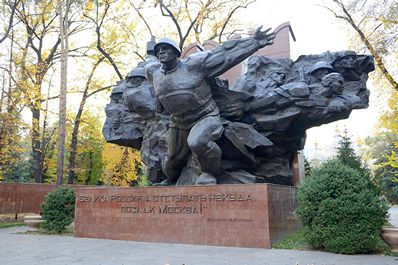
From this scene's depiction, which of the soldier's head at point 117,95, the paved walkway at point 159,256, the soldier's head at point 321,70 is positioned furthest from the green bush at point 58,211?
the soldier's head at point 321,70

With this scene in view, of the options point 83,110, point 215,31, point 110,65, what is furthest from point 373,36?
point 83,110

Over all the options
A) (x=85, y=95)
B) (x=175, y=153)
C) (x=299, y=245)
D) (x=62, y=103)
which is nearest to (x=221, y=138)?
(x=175, y=153)

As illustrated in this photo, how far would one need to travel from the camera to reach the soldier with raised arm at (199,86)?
8586 mm

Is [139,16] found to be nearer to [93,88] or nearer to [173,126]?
[93,88]

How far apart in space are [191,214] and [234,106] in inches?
121

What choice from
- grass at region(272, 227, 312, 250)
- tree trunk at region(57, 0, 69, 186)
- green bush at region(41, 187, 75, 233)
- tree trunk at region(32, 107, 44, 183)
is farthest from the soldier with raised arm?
tree trunk at region(32, 107, 44, 183)

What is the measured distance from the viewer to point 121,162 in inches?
959

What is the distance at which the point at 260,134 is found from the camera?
9641 mm

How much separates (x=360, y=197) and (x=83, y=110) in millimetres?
22017

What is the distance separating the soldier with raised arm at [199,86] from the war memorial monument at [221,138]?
0.9 inches

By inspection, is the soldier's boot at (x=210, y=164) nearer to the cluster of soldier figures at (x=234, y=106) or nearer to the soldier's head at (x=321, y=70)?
the cluster of soldier figures at (x=234, y=106)

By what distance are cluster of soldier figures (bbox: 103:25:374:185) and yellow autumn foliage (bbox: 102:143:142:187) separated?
42.1ft

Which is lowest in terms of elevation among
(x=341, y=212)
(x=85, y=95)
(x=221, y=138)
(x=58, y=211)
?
(x=58, y=211)

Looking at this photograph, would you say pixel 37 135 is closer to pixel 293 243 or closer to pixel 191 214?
pixel 191 214
